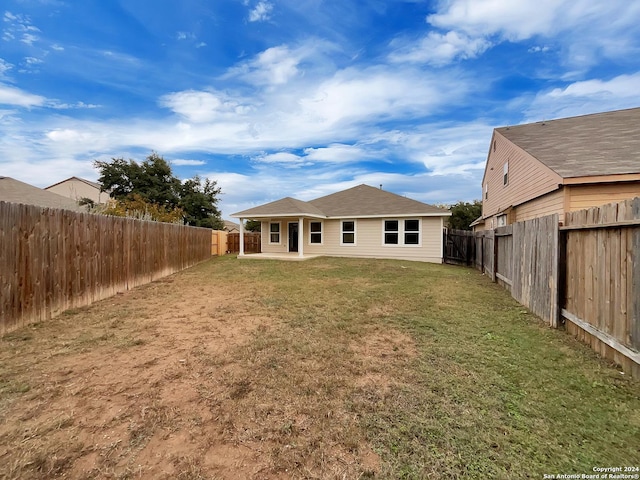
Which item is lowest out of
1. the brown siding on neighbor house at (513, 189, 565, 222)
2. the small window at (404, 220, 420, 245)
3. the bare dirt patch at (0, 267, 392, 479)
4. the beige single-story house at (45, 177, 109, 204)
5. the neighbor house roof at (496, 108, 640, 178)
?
the bare dirt patch at (0, 267, 392, 479)

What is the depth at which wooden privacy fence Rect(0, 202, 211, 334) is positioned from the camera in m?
4.35

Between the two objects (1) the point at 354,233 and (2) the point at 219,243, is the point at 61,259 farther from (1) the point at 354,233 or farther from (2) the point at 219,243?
(2) the point at 219,243

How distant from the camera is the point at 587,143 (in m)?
9.40

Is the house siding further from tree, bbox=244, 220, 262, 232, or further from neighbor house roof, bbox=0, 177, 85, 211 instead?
tree, bbox=244, 220, 262, 232

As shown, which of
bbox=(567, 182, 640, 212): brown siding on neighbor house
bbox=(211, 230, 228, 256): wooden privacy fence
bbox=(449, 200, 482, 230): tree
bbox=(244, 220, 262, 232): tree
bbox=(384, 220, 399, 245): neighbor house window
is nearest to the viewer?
bbox=(567, 182, 640, 212): brown siding on neighbor house

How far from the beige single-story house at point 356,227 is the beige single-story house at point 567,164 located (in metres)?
3.63

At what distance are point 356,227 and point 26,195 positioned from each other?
1729 centimetres

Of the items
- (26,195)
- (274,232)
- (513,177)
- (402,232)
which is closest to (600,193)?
(513,177)

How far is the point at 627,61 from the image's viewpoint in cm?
1130

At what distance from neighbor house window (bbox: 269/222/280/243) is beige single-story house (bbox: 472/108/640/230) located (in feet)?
40.1

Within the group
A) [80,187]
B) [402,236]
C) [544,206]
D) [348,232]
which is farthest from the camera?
[80,187]

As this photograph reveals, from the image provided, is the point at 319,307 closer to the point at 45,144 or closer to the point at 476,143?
the point at 476,143

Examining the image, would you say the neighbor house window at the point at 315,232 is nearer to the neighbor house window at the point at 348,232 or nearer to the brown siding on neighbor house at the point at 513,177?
the neighbor house window at the point at 348,232

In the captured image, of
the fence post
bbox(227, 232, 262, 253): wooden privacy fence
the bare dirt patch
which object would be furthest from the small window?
the bare dirt patch
